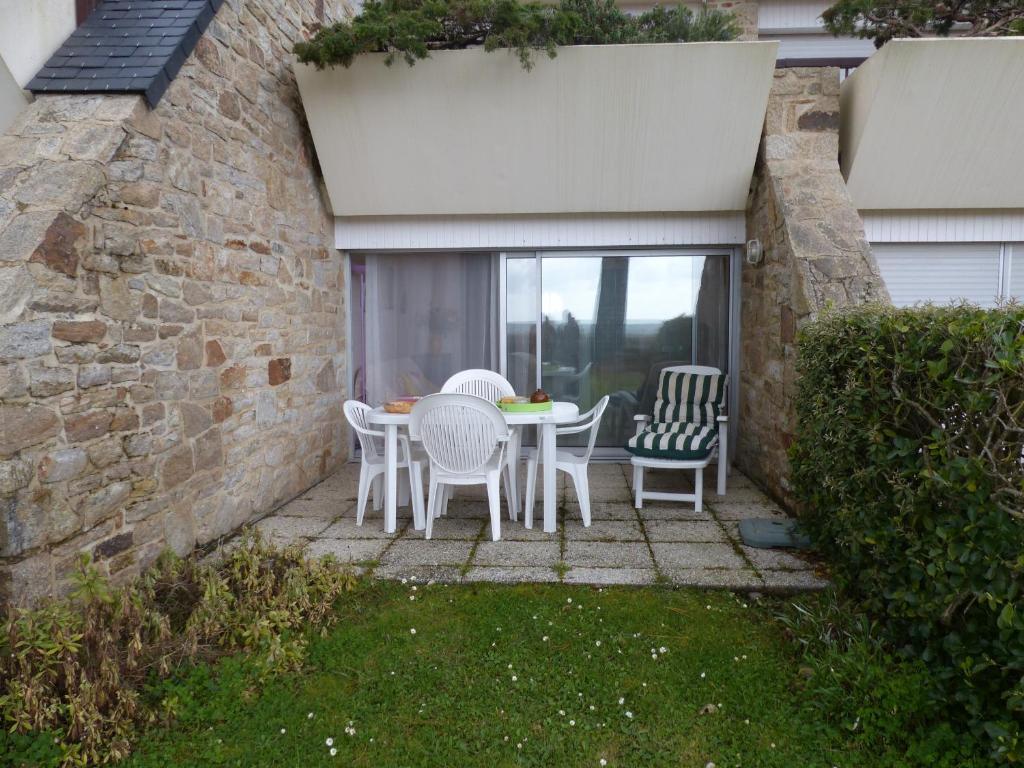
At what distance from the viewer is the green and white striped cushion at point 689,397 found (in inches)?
205

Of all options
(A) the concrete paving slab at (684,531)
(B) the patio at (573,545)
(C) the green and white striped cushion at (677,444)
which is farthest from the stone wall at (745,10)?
(A) the concrete paving slab at (684,531)

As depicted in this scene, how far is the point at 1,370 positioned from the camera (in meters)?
2.49

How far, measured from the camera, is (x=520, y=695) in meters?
2.45

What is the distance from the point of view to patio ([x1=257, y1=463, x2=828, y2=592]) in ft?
11.1

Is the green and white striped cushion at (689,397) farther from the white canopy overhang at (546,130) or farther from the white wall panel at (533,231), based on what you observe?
the white canopy overhang at (546,130)

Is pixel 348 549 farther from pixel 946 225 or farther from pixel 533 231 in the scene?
pixel 946 225

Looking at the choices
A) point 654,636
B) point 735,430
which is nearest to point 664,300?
point 735,430

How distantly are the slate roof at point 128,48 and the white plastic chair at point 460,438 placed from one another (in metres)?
2.16

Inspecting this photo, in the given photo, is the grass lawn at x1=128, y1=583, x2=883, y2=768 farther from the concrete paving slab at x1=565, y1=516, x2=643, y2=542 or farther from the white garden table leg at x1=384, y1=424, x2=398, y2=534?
the white garden table leg at x1=384, y1=424, x2=398, y2=534

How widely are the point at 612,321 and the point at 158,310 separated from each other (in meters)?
3.92

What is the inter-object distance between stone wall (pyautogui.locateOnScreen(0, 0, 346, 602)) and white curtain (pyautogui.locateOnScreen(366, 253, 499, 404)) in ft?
3.30

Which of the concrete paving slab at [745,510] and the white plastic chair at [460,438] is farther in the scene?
the concrete paving slab at [745,510]

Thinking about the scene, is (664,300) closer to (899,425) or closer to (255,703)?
(899,425)

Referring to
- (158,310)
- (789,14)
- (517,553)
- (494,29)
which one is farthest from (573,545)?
(789,14)
